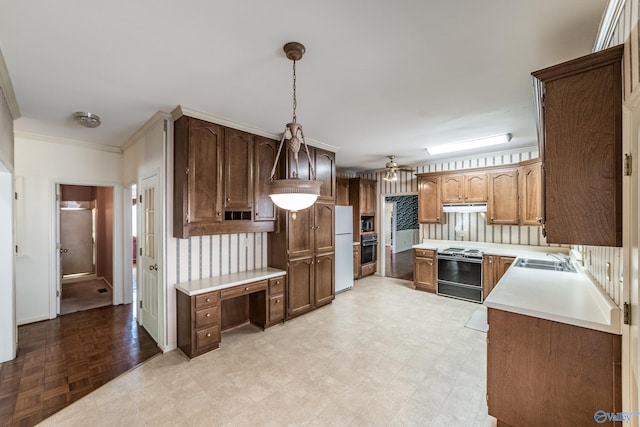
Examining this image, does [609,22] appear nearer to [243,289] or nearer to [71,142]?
[243,289]

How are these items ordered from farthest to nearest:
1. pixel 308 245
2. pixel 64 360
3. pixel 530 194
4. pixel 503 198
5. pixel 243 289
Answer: pixel 503 198 → pixel 530 194 → pixel 308 245 → pixel 243 289 → pixel 64 360

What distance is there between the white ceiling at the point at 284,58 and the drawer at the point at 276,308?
2262mm

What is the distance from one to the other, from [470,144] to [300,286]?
325 centimetres

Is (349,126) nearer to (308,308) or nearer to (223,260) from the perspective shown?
(223,260)

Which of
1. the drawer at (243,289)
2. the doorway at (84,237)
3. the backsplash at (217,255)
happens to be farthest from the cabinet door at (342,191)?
the doorway at (84,237)

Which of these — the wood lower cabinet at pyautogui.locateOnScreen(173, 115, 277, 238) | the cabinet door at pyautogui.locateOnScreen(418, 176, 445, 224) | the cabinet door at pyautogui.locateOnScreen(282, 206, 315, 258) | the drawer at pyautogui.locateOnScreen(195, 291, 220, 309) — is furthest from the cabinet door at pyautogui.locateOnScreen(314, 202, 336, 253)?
the cabinet door at pyautogui.locateOnScreen(418, 176, 445, 224)

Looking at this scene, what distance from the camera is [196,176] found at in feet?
9.33

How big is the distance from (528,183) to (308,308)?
12.9ft

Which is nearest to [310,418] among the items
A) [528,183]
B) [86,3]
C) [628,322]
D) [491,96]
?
[628,322]

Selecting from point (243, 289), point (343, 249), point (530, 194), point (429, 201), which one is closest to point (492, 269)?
point (530, 194)

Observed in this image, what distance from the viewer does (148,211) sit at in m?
3.35

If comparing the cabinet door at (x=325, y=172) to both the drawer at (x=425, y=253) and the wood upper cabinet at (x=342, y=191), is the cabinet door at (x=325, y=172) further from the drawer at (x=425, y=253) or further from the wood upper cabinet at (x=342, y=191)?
the drawer at (x=425, y=253)

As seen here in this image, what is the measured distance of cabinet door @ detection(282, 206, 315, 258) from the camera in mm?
3697

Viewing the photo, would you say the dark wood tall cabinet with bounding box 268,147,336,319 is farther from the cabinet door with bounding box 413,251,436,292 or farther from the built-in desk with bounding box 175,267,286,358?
the cabinet door with bounding box 413,251,436,292
